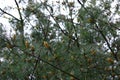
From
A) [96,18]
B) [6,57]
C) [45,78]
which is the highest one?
[96,18]

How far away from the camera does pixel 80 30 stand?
10.9 feet

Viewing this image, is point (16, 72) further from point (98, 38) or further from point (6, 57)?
point (98, 38)

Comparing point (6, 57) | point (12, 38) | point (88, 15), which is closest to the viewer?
point (12, 38)

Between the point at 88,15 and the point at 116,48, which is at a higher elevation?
the point at 88,15

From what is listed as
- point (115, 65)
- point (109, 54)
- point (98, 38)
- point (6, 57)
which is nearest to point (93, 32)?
point (98, 38)

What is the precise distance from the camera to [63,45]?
9.57 feet

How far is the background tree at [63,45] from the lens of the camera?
8.99 feet

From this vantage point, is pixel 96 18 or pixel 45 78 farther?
pixel 96 18

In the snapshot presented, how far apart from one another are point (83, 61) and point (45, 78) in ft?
1.16

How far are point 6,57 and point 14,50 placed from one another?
0.95 ft

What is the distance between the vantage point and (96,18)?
3225mm

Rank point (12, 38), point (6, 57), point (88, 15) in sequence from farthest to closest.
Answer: point (88, 15) → point (6, 57) → point (12, 38)

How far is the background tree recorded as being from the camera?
8.99 feet

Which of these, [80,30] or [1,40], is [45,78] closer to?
[1,40]
